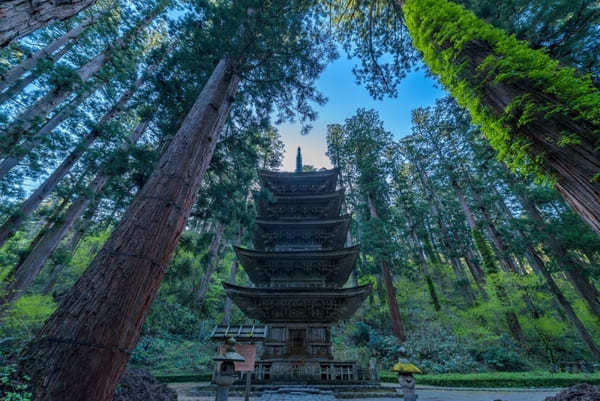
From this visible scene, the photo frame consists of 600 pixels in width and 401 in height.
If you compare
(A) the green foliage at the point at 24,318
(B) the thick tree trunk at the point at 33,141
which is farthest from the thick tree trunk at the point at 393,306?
(B) the thick tree trunk at the point at 33,141

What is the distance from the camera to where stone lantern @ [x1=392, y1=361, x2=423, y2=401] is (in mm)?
4547

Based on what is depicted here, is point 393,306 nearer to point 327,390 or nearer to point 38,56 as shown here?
point 327,390

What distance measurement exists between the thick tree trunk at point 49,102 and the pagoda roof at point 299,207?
790 cm

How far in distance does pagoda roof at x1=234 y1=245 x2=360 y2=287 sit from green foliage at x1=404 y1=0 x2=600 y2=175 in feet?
25.0

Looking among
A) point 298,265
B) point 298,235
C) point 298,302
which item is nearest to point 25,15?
point 298,302

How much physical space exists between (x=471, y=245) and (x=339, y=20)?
19.5 m

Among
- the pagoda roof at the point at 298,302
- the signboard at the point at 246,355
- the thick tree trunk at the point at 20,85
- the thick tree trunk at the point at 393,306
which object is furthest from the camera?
the thick tree trunk at the point at 393,306

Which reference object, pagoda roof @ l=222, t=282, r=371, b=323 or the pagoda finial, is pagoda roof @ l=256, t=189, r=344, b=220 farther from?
pagoda roof @ l=222, t=282, r=371, b=323

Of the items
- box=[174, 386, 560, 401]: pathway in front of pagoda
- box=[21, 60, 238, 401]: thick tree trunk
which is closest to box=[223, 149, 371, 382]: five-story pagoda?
box=[174, 386, 560, 401]: pathway in front of pagoda

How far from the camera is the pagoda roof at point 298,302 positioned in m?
8.39

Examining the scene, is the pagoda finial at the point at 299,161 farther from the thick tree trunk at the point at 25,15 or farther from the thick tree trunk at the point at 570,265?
the thick tree trunk at the point at 25,15

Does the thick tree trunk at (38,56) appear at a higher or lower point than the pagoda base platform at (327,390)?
higher

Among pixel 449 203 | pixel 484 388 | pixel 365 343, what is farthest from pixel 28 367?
pixel 449 203

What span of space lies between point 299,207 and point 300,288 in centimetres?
478
